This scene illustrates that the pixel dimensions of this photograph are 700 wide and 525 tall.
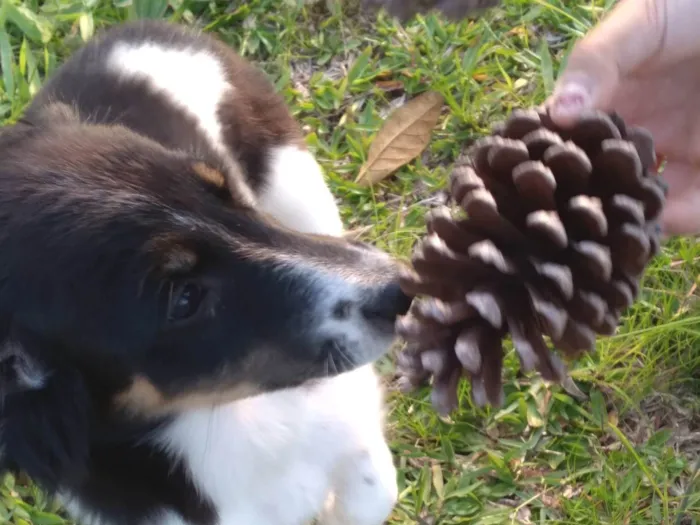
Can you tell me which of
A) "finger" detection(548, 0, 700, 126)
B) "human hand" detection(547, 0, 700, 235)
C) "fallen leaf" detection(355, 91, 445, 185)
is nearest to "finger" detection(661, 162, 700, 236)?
"human hand" detection(547, 0, 700, 235)

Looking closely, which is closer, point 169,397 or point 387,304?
point 387,304

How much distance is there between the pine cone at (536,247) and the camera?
3.78 ft

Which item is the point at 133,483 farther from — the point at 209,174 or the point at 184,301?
the point at 209,174

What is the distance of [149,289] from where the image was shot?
5.25 ft

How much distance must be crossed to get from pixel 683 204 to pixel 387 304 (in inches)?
28.1

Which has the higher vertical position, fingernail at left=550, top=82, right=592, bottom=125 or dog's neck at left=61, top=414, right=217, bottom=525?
fingernail at left=550, top=82, right=592, bottom=125

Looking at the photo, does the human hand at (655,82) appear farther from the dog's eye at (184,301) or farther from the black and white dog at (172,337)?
the dog's eye at (184,301)

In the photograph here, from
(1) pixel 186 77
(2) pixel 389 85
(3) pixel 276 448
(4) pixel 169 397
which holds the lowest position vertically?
(3) pixel 276 448

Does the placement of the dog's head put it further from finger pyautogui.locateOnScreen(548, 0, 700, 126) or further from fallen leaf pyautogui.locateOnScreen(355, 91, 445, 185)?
fallen leaf pyautogui.locateOnScreen(355, 91, 445, 185)

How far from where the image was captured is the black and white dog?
5.21 feet

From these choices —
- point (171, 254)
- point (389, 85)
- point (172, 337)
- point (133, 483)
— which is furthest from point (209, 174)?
point (389, 85)

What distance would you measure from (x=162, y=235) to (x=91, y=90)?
3.04 feet

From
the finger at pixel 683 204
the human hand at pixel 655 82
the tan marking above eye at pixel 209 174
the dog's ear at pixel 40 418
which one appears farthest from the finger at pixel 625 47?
the dog's ear at pixel 40 418

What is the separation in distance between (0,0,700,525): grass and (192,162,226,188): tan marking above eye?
36.4 inches
